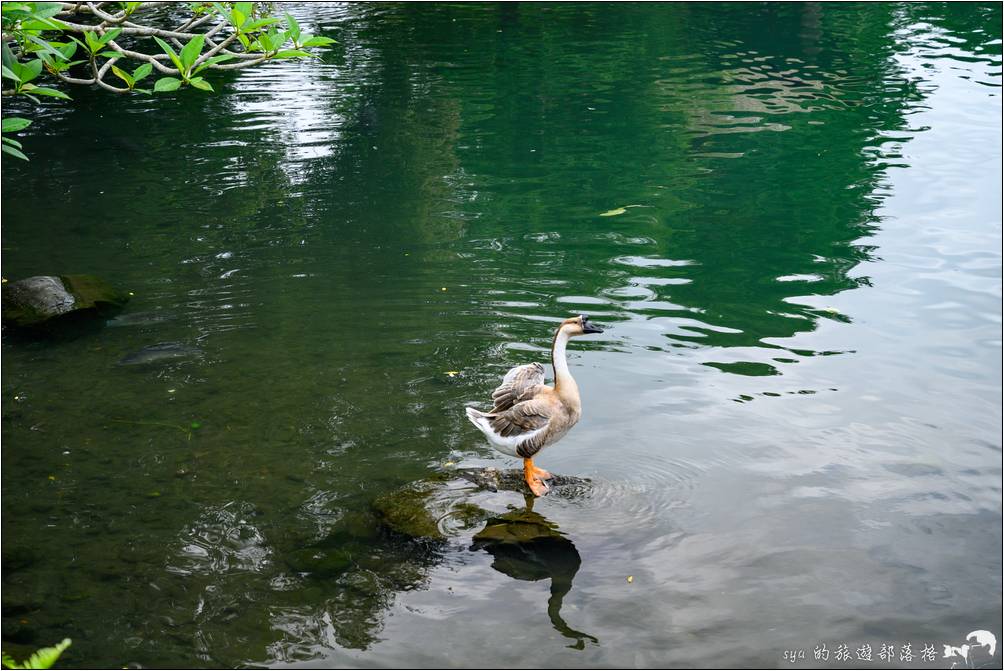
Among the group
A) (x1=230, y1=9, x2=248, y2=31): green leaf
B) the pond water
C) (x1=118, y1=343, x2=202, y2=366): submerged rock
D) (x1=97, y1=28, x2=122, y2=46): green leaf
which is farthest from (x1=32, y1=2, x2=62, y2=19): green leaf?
(x1=118, y1=343, x2=202, y2=366): submerged rock

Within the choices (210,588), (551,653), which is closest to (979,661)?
(551,653)

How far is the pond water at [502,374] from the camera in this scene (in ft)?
20.5

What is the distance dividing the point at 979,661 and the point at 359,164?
12.5 meters

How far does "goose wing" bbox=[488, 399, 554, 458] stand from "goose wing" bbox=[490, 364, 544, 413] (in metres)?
0.13

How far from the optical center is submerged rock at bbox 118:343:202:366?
31.3 ft

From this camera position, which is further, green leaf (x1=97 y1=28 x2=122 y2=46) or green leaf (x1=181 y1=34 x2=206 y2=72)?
green leaf (x1=97 y1=28 x2=122 y2=46)

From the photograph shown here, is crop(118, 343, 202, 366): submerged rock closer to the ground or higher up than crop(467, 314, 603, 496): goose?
closer to the ground

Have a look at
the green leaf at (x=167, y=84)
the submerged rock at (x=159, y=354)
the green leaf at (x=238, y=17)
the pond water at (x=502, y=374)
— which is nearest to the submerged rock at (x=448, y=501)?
the pond water at (x=502, y=374)

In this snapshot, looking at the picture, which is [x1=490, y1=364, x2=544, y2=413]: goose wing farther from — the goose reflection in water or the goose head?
the goose reflection in water

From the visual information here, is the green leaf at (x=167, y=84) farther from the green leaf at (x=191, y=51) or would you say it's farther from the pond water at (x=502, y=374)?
the pond water at (x=502, y=374)

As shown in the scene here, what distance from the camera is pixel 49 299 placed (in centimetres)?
1012

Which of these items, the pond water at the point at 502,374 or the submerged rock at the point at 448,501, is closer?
the pond water at the point at 502,374

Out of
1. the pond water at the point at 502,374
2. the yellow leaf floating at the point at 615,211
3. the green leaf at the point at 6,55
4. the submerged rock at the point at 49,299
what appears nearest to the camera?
the green leaf at the point at 6,55

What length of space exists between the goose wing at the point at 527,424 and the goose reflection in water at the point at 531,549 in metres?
0.57
